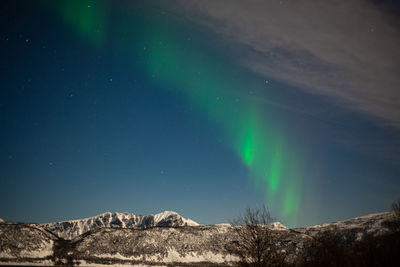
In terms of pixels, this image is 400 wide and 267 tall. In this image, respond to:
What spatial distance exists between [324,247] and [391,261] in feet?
47.0

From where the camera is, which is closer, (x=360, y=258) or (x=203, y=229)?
(x=360, y=258)

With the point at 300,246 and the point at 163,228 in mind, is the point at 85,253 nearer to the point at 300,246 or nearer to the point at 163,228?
the point at 163,228

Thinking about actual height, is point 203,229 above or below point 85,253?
above

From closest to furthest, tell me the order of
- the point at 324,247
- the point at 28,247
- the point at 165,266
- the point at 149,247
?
the point at 324,247
the point at 28,247
the point at 165,266
the point at 149,247

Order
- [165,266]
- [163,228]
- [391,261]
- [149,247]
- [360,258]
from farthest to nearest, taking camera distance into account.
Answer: [163,228], [149,247], [165,266], [360,258], [391,261]

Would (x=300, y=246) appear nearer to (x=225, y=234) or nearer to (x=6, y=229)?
(x=225, y=234)

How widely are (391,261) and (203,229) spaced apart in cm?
8347

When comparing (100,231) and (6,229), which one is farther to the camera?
(100,231)

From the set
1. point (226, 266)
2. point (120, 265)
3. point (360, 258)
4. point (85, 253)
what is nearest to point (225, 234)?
point (226, 266)

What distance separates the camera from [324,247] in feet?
116

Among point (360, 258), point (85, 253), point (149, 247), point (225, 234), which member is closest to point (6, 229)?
point (85, 253)

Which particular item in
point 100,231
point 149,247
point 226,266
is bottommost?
point 226,266

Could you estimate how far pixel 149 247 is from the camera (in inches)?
3349

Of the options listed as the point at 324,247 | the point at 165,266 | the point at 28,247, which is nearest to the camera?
the point at 324,247
